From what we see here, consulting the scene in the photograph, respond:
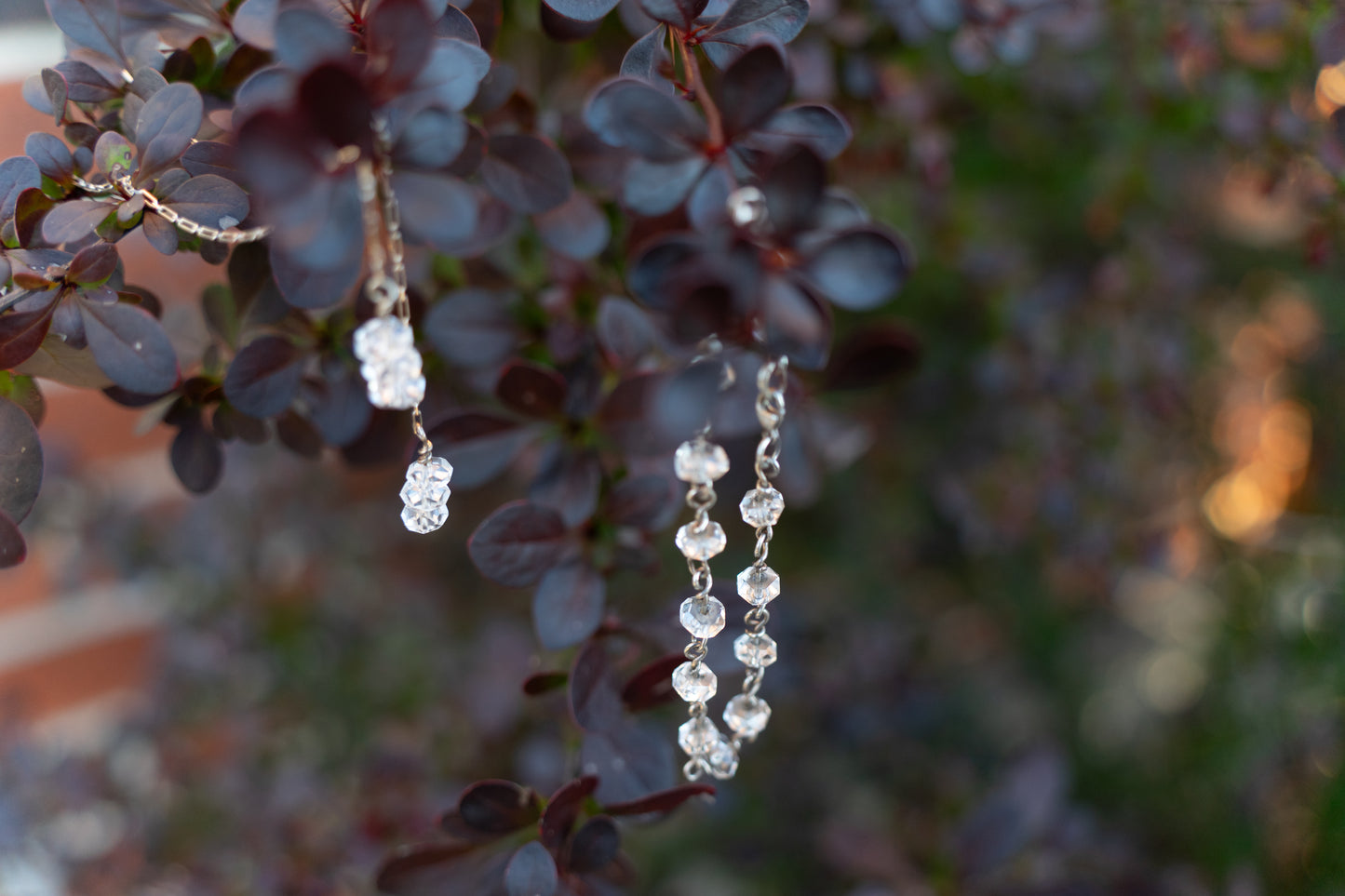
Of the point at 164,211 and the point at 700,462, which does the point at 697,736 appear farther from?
the point at 164,211

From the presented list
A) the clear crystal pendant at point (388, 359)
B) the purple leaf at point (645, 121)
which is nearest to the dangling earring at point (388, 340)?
the clear crystal pendant at point (388, 359)

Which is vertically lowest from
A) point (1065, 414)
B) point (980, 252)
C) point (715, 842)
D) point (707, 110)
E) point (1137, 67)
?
point (715, 842)

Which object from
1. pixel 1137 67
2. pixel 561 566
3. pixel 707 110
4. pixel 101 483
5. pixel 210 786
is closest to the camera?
pixel 707 110

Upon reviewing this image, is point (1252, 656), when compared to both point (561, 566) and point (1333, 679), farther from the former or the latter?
point (561, 566)

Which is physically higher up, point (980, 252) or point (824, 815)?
point (980, 252)

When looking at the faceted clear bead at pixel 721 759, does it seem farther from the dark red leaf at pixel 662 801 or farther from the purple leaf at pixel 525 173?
the purple leaf at pixel 525 173

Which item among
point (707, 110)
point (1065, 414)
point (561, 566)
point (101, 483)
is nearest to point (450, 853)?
point (561, 566)

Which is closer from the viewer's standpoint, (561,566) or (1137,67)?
(561,566)

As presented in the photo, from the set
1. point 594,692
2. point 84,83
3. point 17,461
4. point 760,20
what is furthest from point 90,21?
point 594,692
